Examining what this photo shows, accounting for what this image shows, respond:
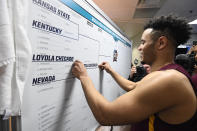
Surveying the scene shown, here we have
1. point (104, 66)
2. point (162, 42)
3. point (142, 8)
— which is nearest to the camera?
point (162, 42)

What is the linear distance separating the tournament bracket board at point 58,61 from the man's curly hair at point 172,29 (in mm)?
437

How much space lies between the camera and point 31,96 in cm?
53

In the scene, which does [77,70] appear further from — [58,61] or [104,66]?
[104,66]

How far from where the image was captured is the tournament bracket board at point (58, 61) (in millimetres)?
530

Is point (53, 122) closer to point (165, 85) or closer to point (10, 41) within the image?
point (10, 41)

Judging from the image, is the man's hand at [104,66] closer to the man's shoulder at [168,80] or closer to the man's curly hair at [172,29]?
the man's curly hair at [172,29]

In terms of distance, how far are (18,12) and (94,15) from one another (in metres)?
0.69

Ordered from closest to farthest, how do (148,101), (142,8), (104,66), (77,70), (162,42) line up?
(148,101)
(77,70)
(162,42)
(104,66)
(142,8)

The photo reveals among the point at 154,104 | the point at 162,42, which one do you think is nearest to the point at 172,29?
the point at 162,42

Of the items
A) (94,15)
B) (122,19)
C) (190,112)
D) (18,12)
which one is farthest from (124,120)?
(122,19)

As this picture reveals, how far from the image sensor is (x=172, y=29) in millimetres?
930

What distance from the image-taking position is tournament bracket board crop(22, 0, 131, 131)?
1.74 ft

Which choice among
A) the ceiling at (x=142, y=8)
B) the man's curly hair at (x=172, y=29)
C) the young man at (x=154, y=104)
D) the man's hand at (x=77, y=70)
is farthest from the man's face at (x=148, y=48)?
the ceiling at (x=142, y=8)

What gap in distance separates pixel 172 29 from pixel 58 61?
0.78 metres
